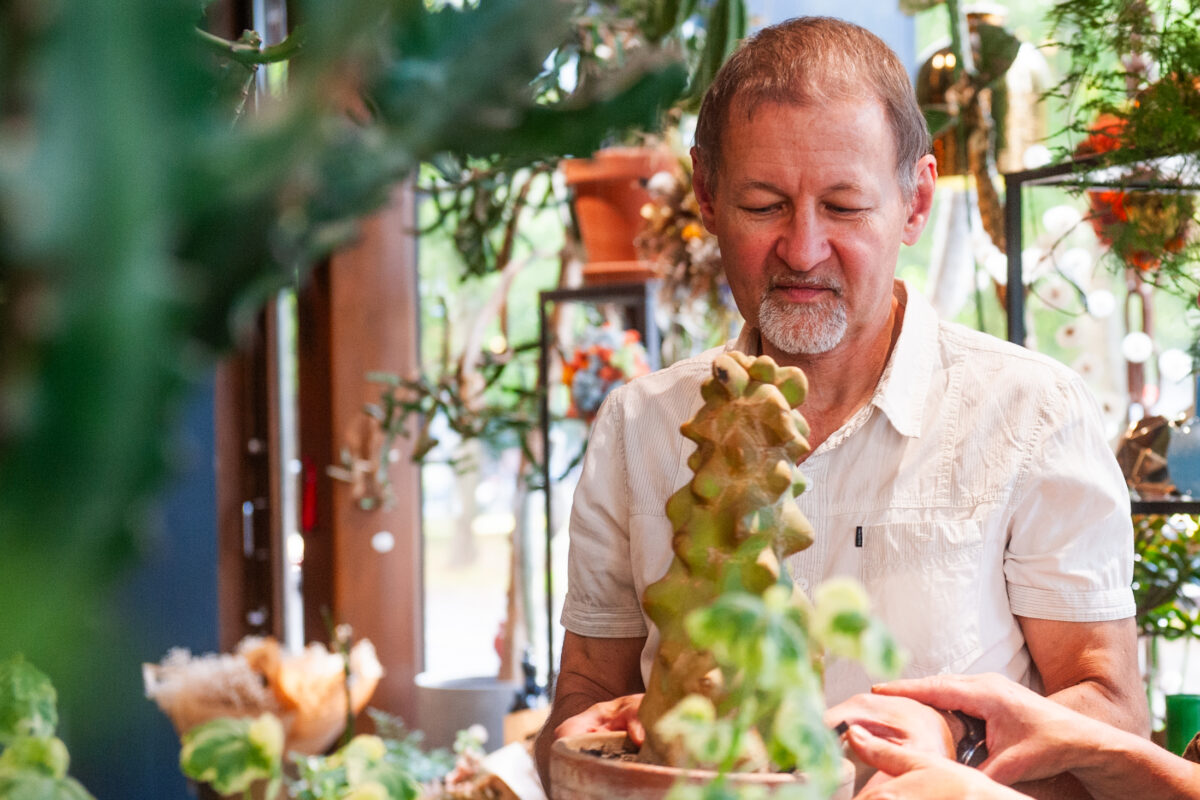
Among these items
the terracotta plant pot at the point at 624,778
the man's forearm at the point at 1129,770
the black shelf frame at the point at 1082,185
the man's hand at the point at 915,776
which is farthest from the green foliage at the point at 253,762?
the black shelf frame at the point at 1082,185

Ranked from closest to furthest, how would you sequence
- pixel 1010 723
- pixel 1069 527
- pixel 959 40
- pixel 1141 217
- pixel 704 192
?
pixel 1010 723 < pixel 1069 527 < pixel 704 192 < pixel 1141 217 < pixel 959 40

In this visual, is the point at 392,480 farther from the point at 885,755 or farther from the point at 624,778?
the point at 624,778

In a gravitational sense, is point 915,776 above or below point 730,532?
below

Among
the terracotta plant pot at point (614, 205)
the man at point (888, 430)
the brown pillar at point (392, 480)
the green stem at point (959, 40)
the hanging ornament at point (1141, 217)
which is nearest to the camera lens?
the man at point (888, 430)

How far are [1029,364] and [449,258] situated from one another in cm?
279

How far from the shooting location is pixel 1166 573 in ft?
6.58

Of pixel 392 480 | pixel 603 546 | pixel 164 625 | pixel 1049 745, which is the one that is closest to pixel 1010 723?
pixel 1049 745

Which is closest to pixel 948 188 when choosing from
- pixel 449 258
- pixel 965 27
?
pixel 965 27

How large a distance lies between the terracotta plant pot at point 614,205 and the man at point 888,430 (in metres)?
1.67

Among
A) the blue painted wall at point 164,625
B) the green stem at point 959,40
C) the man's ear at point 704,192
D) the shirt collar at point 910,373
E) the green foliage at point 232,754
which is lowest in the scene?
the blue painted wall at point 164,625

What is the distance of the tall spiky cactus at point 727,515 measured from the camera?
23.1 inches

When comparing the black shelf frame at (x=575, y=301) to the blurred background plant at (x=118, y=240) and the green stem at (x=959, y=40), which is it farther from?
the blurred background plant at (x=118, y=240)

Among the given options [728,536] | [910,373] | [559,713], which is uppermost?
[910,373]

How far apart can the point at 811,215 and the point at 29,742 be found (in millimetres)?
873
